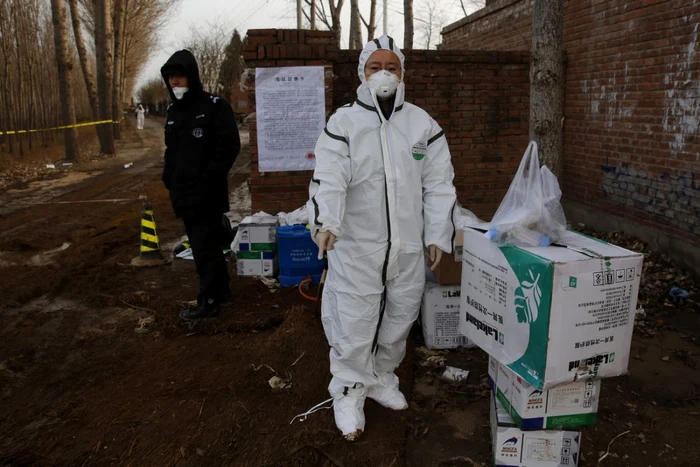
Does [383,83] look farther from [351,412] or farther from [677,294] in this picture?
[677,294]

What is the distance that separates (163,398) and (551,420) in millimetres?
2230

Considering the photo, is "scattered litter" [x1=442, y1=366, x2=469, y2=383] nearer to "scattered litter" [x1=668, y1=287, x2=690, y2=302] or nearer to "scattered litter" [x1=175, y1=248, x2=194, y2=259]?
"scattered litter" [x1=668, y1=287, x2=690, y2=302]

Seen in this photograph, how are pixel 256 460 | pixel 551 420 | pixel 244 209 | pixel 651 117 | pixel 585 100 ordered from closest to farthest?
pixel 551 420
pixel 256 460
pixel 651 117
pixel 585 100
pixel 244 209

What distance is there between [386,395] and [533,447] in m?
0.93

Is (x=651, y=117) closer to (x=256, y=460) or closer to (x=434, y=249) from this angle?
(x=434, y=249)

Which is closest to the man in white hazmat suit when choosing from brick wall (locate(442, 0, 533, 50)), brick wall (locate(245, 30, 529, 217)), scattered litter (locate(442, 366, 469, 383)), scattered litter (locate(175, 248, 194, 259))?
scattered litter (locate(442, 366, 469, 383))

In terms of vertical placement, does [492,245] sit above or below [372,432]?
above

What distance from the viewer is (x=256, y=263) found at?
5738 millimetres

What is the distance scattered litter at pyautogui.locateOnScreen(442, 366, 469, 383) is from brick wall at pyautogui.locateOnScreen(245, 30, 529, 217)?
3127 millimetres

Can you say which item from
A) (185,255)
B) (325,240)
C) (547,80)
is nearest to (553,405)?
(325,240)

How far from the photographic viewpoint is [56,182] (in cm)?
1380

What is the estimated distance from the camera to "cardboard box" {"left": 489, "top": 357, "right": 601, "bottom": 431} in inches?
101

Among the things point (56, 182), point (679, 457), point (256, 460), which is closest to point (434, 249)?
point (256, 460)

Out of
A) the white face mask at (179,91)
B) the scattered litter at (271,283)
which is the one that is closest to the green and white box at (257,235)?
the scattered litter at (271,283)
